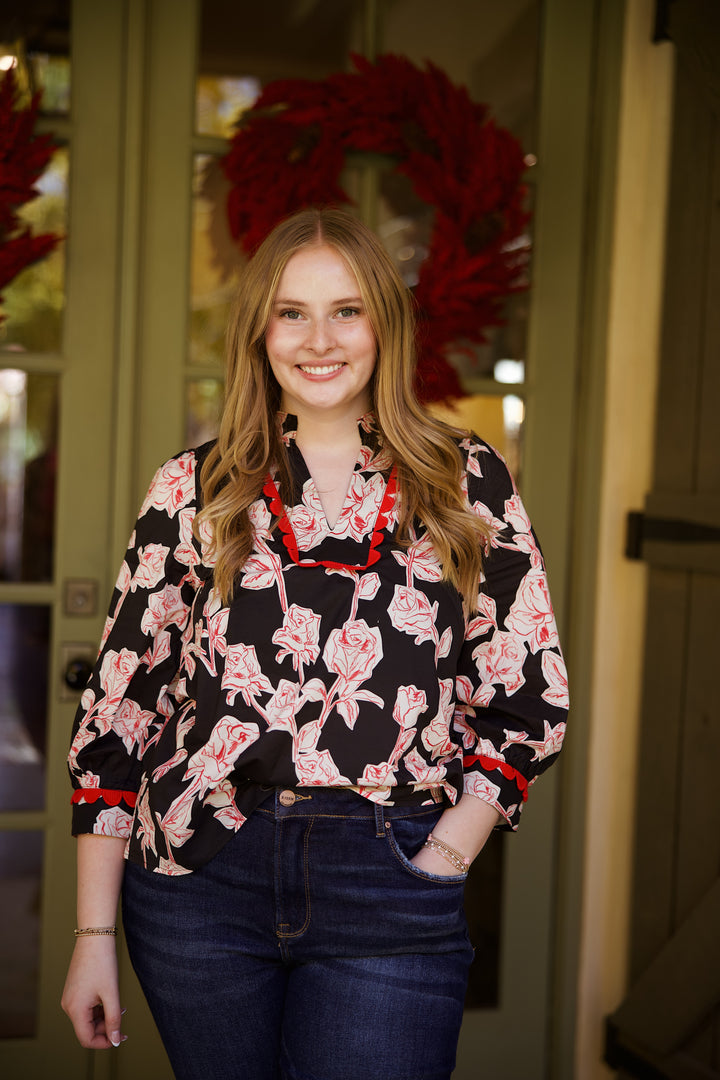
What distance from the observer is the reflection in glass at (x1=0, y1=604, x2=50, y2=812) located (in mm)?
2205

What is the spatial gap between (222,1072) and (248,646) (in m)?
0.56

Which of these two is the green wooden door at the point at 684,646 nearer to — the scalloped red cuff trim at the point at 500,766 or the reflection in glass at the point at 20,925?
the scalloped red cuff trim at the point at 500,766

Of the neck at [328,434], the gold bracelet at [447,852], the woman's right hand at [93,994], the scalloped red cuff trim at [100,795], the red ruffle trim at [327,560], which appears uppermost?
the neck at [328,434]

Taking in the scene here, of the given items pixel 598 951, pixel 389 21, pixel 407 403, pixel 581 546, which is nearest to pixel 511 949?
pixel 598 951

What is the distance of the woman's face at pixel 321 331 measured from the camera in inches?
56.6

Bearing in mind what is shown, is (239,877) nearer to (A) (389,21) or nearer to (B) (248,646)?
(B) (248,646)

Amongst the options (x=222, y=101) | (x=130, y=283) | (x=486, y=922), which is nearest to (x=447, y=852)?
(x=486, y=922)

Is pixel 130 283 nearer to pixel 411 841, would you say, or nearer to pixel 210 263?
pixel 210 263

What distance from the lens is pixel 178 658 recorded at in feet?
5.04

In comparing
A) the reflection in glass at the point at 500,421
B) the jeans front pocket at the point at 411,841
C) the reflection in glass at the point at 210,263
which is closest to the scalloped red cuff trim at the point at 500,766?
the jeans front pocket at the point at 411,841

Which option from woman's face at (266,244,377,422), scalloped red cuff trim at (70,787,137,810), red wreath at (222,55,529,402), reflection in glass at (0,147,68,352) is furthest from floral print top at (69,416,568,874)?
reflection in glass at (0,147,68,352)

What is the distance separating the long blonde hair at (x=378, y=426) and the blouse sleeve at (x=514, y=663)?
0.04 metres

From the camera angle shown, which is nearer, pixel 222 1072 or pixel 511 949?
pixel 222 1072

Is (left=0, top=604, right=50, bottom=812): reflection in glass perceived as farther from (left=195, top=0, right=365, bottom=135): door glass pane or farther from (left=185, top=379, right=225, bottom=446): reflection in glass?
(left=195, top=0, right=365, bottom=135): door glass pane
